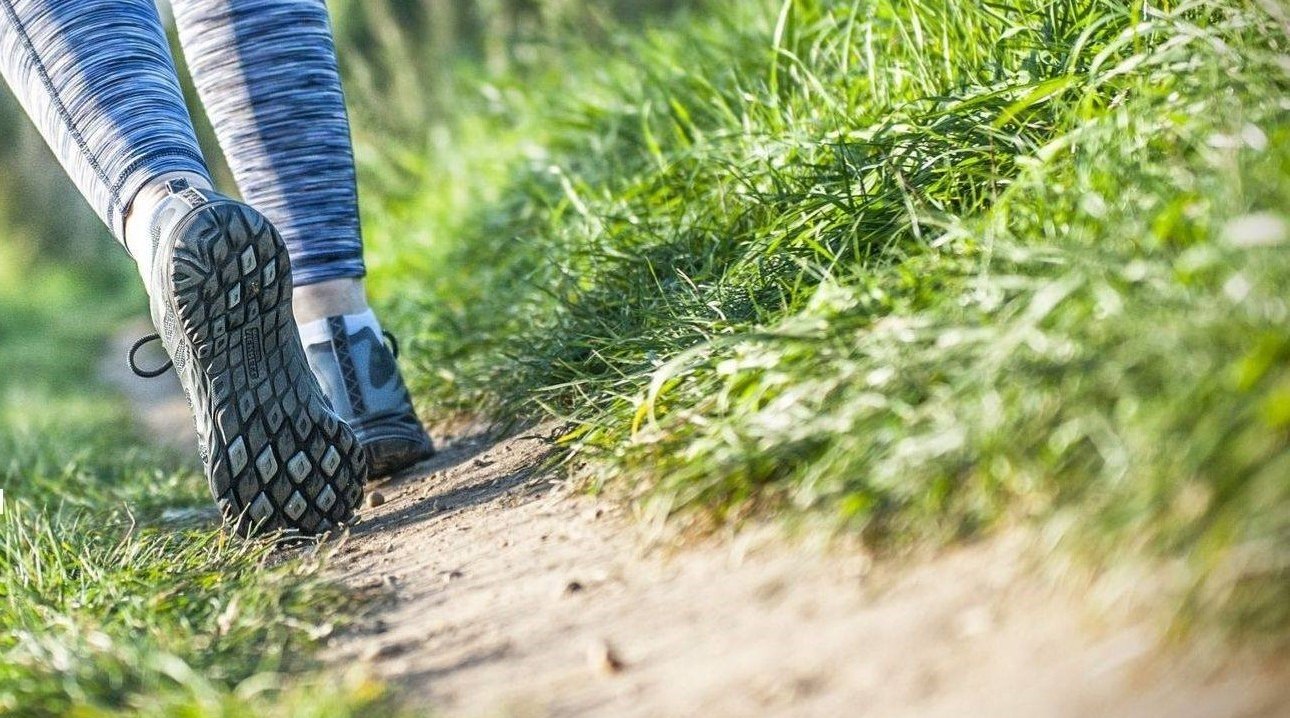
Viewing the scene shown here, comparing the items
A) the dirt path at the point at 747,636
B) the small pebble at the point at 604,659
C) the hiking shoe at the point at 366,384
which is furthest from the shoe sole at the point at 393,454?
the small pebble at the point at 604,659

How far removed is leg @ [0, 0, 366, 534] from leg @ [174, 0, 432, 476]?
7.4 inches

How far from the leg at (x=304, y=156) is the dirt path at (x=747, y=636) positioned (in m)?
0.51

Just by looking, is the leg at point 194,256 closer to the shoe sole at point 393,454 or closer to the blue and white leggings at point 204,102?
the blue and white leggings at point 204,102

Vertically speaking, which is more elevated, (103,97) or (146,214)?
(103,97)

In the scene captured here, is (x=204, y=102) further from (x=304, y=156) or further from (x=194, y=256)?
(x=194, y=256)

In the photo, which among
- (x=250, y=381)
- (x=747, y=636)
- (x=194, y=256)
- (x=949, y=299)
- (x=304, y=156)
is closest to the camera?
(x=747, y=636)

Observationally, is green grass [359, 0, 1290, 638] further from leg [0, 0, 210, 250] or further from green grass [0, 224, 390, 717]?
leg [0, 0, 210, 250]

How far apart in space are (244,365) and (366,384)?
0.42m

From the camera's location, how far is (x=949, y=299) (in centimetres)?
155

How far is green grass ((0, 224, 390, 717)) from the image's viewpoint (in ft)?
4.43

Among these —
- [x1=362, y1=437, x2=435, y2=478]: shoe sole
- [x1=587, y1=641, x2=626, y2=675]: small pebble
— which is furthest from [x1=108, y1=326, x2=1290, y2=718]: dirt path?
[x1=362, y1=437, x2=435, y2=478]: shoe sole

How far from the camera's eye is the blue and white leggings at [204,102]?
1.91 m

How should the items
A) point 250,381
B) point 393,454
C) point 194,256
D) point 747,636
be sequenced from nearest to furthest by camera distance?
point 747,636 → point 194,256 → point 250,381 → point 393,454

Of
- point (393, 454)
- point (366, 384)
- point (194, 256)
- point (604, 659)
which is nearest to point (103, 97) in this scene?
point (194, 256)
